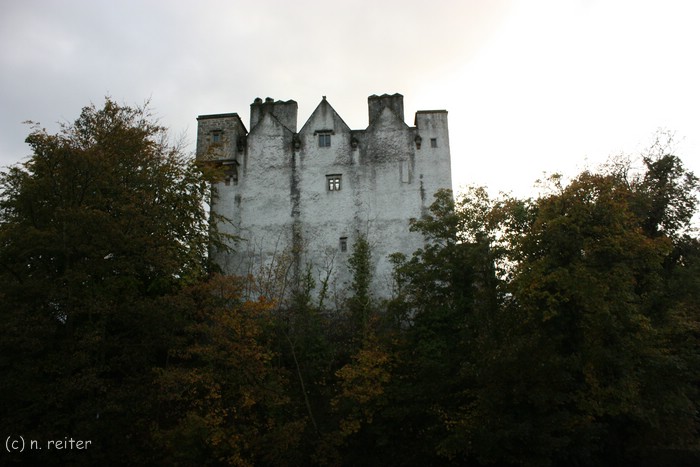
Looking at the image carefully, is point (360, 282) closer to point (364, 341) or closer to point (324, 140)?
point (364, 341)

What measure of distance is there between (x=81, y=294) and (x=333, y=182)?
1656cm

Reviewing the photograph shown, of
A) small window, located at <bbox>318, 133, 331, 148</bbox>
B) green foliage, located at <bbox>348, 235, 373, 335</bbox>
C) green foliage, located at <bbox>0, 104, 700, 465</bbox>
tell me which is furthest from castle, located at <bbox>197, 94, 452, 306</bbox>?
green foliage, located at <bbox>0, 104, 700, 465</bbox>

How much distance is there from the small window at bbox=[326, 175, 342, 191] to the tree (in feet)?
39.5

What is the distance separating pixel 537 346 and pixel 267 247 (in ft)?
55.3

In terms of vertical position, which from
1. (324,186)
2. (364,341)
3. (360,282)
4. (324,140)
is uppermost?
(324,140)

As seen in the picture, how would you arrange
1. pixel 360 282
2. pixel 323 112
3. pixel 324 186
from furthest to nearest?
pixel 323 112 → pixel 324 186 → pixel 360 282

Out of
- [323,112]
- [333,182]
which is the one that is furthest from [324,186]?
[323,112]

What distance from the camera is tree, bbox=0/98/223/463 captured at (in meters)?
17.3

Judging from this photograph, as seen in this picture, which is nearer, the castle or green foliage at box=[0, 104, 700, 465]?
green foliage at box=[0, 104, 700, 465]

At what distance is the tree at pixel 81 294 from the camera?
17312mm

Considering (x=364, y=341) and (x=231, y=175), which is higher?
(x=231, y=175)

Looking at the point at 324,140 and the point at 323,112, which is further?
the point at 323,112

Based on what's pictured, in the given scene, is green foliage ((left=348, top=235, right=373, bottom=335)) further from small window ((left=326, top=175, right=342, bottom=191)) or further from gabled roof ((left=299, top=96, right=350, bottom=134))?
gabled roof ((left=299, top=96, right=350, bottom=134))

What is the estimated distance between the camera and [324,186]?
32344mm
